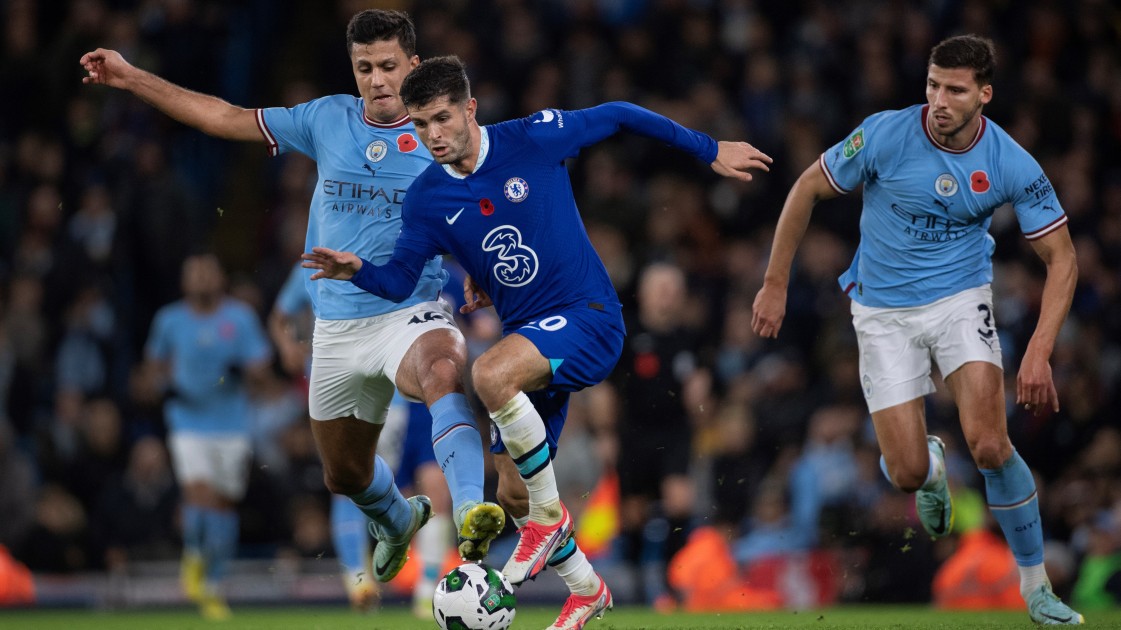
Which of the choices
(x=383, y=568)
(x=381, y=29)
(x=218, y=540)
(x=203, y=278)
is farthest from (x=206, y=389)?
(x=381, y=29)

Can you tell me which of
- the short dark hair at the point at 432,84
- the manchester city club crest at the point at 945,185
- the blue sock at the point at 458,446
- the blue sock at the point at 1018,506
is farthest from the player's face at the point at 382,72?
the blue sock at the point at 1018,506

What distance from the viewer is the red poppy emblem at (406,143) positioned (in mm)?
7480

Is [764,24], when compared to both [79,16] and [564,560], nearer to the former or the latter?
[79,16]

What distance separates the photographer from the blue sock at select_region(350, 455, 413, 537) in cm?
789

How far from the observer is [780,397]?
38.7 ft

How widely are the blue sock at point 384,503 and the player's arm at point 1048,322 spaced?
10.7 ft

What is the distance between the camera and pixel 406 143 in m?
7.49

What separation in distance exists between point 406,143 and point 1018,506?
355 cm

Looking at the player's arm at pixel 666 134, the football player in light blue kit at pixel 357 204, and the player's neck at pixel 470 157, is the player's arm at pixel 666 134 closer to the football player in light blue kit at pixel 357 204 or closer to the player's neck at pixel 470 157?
the player's neck at pixel 470 157

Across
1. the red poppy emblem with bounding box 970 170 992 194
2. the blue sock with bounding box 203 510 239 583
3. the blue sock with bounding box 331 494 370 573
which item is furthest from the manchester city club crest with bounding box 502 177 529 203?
the blue sock with bounding box 203 510 239 583

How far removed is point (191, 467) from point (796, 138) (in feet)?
19.7

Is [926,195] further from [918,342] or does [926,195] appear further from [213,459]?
[213,459]

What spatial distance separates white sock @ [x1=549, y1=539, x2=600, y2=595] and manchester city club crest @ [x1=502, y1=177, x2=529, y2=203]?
5.23 feet

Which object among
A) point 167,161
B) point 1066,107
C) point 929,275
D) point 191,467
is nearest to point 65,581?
point 191,467
